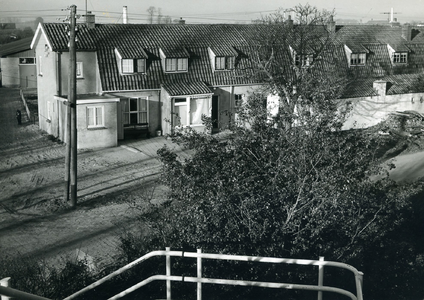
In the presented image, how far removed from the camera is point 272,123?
1152cm

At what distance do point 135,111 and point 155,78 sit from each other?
6.49ft

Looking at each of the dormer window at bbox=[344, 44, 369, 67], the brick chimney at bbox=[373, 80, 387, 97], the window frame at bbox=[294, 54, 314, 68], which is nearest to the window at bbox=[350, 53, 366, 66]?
the dormer window at bbox=[344, 44, 369, 67]

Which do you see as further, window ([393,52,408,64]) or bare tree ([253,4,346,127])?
window ([393,52,408,64])

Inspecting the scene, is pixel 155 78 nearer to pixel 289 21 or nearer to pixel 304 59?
pixel 304 59

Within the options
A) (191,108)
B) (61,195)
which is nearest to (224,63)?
(191,108)

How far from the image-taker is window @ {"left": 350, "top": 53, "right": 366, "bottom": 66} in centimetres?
3252

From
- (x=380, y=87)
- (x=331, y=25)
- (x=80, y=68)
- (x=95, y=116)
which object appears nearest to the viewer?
(x=95, y=116)

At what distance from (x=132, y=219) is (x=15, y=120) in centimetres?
1954

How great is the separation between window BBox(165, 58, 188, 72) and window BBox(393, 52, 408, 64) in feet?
46.0

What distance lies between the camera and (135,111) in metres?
27.5

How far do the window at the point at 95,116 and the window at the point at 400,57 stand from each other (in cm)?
1917

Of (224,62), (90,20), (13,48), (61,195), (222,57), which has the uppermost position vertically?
(90,20)

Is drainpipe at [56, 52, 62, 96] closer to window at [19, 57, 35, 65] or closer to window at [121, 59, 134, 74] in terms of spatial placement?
window at [121, 59, 134, 74]

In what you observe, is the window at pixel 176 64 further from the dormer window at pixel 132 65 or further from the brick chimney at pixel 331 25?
the brick chimney at pixel 331 25
